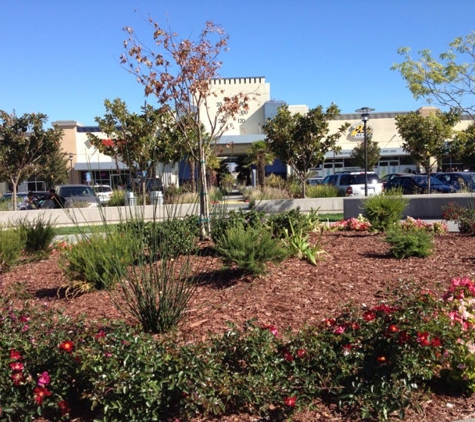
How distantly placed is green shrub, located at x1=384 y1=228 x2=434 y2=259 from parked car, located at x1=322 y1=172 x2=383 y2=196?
609 inches

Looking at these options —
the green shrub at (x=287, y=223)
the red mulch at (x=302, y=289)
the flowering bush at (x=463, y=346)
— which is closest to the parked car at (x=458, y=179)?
the red mulch at (x=302, y=289)

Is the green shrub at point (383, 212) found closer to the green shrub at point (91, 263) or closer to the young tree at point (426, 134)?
the green shrub at point (91, 263)

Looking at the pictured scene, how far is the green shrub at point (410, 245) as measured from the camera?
24.9 ft

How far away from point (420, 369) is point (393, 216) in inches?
272

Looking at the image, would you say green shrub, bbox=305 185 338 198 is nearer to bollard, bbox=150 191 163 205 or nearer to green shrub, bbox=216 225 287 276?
green shrub, bbox=216 225 287 276

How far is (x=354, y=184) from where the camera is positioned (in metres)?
24.1

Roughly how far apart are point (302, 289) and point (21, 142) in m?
19.1

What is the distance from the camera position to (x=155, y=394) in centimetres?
333

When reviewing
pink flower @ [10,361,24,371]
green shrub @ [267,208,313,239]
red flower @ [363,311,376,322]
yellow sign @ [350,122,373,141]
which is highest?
yellow sign @ [350,122,373,141]

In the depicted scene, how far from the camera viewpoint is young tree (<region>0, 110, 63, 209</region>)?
72.5 ft

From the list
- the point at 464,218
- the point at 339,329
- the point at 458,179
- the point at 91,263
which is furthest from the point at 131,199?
the point at 458,179

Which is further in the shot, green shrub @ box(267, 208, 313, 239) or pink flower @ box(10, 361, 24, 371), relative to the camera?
green shrub @ box(267, 208, 313, 239)

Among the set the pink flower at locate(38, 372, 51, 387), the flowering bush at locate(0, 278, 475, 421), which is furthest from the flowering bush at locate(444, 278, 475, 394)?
the pink flower at locate(38, 372, 51, 387)

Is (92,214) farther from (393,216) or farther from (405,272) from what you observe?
(405,272)
